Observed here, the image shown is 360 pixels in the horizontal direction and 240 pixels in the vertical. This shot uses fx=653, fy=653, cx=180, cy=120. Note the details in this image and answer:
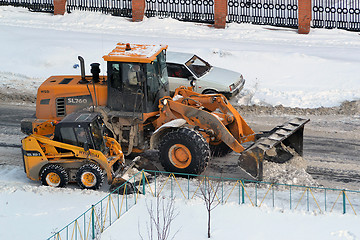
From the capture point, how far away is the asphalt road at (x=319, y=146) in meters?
15.7

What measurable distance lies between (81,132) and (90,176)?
101cm

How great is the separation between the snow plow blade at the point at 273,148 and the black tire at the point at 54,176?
3.99 m

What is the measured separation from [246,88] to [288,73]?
2.18 meters

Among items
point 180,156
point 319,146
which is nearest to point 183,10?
point 319,146

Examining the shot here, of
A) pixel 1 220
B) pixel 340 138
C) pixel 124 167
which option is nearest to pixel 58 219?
pixel 1 220

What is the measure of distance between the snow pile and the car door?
585 centimetres

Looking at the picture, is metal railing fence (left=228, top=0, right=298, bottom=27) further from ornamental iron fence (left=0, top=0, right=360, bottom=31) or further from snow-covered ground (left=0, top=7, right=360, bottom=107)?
snow-covered ground (left=0, top=7, right=360, bottom=107)

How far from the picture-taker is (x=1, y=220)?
530 inches

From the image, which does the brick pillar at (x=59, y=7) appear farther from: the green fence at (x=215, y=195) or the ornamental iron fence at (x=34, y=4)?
the green fence at (x=215, y=195)

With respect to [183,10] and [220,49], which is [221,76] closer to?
[220,49]

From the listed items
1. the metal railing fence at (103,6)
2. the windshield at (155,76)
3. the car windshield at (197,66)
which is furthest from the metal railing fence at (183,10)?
the windshield at (155,76)

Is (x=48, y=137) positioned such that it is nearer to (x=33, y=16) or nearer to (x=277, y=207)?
(x=277, y=207)

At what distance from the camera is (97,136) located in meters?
14.9

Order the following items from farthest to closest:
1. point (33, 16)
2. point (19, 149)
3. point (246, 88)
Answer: point (33, 16)
point (246, 88)
point (19, 149)
